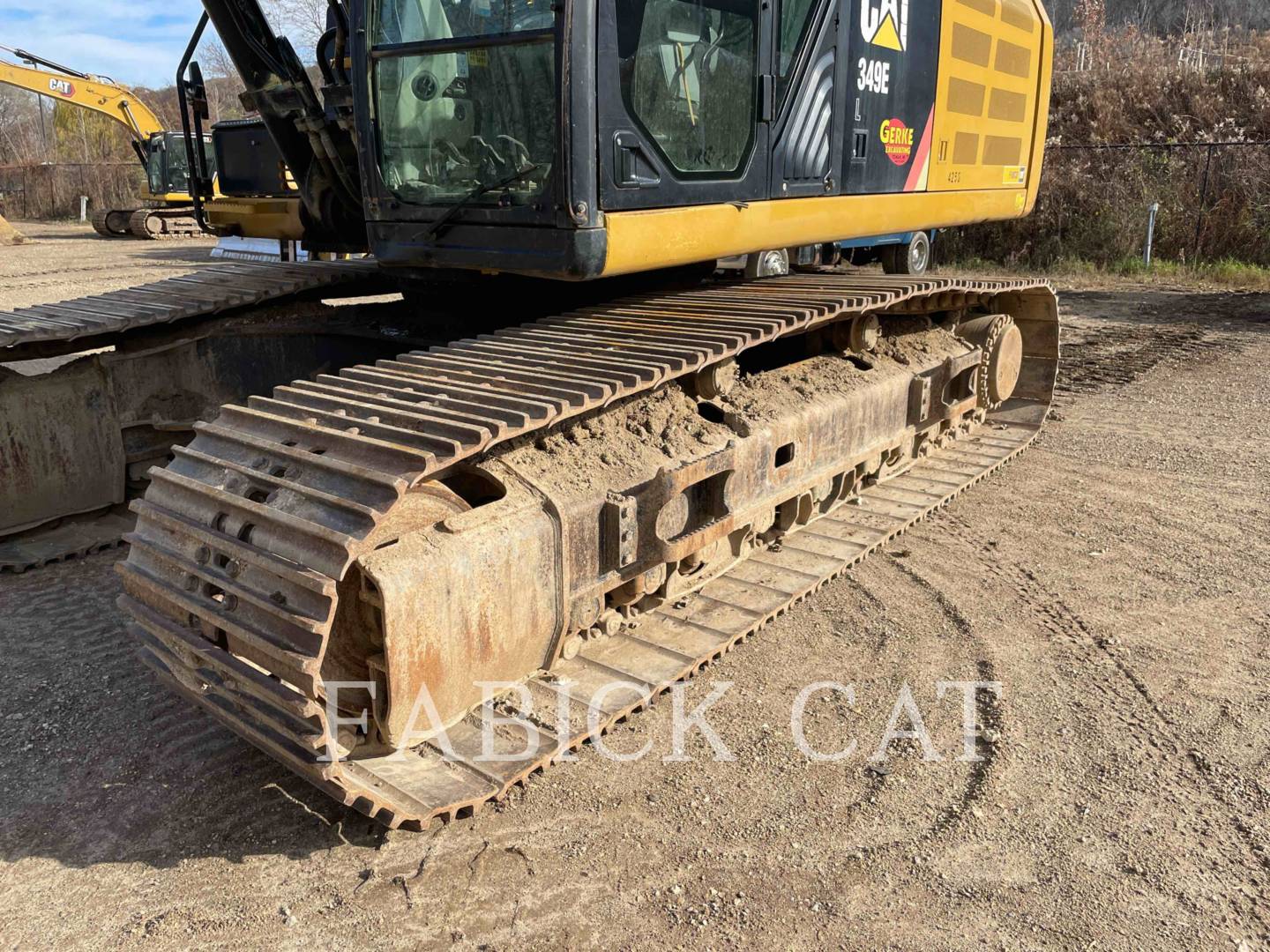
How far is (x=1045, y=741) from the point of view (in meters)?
3.08

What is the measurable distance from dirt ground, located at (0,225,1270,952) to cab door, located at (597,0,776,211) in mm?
1627

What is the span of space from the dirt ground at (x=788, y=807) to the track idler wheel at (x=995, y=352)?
1.68m

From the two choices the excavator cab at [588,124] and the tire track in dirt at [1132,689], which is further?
the excavator cab at [588,124]

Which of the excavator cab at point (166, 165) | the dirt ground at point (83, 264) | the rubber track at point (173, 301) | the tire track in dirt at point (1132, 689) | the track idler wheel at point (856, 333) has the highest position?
the excavator cab at point (166, 165)

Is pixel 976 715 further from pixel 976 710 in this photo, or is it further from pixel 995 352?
pixel 995 352

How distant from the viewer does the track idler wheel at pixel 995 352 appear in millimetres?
5672

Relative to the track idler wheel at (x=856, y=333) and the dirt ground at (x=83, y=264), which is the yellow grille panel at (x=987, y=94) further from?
the dirt ground at (x=83, y=264)

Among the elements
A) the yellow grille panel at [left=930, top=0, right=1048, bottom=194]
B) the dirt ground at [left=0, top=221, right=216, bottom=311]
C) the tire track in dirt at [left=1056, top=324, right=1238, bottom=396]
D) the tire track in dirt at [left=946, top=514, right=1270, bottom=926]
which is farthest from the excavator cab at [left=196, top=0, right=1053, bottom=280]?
the dirt ground at [left=0, top=221, right=216, bottom=311]

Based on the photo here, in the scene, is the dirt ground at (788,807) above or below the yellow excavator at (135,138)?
below

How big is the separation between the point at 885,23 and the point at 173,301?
3458mm

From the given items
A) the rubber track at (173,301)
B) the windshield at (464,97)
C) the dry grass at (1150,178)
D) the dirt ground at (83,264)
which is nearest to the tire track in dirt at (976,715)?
the windshield at (464,97)

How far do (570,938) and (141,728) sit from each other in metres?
1.64

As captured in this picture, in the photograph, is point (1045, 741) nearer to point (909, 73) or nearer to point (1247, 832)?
point (1247, 832)

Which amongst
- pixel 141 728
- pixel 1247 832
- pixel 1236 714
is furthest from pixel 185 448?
pixel 1236 714
